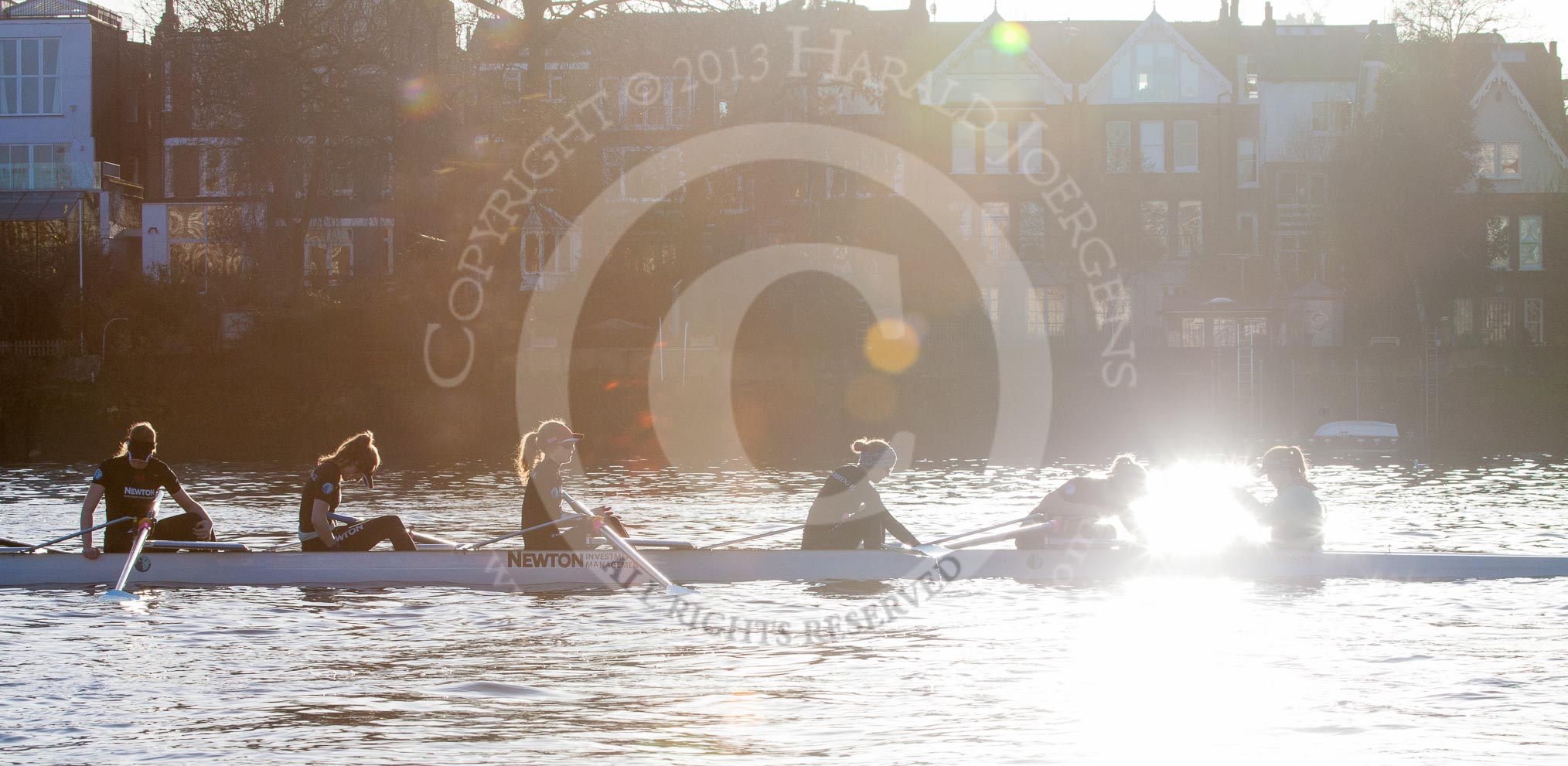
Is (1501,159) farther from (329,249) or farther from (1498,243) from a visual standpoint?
(329,249)

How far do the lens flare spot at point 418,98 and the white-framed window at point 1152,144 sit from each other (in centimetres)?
2981

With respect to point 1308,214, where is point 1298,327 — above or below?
below

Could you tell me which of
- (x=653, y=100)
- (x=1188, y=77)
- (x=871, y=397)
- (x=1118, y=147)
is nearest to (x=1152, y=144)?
(x=1118, y=147)

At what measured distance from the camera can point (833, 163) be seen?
49406mm

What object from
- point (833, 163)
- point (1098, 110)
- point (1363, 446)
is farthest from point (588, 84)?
point (1098, 110)

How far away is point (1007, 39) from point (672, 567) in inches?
1791

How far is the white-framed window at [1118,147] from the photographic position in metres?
56.9

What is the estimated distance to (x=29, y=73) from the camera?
190 ft

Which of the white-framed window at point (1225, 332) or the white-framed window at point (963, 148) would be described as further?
the white-framed window at point (963, 148)

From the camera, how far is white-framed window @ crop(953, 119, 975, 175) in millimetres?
57969

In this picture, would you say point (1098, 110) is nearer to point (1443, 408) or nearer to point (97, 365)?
point (1443, 408)

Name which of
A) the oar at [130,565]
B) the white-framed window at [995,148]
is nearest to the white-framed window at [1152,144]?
the white-framed window at [995,148]

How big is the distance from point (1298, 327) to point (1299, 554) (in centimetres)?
4382

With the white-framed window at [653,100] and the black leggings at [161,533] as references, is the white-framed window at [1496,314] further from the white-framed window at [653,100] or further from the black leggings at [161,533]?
the black leggings at [161,533]
